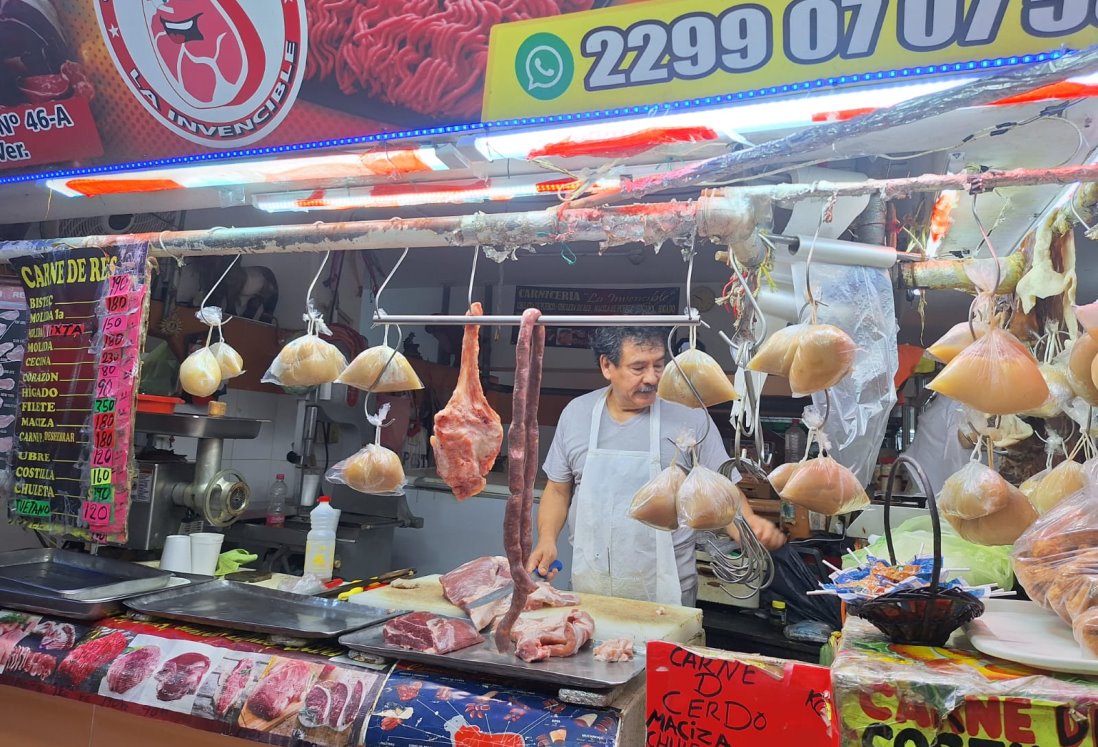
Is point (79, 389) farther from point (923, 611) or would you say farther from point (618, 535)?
point (923, 611)

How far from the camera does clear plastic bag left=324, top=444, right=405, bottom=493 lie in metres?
2.44

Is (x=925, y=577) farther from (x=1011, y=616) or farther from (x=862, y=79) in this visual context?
(x=862, y=79)

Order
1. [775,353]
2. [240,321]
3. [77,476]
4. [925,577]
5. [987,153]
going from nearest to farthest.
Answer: [925,577], [775,353], [987,153], [77,476], [240,321]

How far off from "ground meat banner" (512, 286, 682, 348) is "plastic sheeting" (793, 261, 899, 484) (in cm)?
502

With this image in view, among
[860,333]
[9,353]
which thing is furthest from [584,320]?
[9,353]

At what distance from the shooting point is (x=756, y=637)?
168 inches

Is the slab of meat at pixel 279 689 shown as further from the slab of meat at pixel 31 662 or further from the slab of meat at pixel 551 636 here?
the slab of meat at pixel 31 662

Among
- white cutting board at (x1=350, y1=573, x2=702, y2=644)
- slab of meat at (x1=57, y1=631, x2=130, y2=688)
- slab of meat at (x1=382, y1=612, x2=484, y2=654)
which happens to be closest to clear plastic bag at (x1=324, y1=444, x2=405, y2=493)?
slab of meat at (x1=382, y1=612, x2=484, y2=654)

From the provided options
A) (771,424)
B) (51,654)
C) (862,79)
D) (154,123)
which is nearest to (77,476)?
(51,654)

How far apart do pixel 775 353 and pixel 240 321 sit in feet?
18.6

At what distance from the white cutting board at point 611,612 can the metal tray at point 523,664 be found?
0.34 metres

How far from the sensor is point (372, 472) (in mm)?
2445

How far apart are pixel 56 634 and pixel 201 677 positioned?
0.73 m

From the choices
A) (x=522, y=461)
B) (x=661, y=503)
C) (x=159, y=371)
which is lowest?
(x=661, y=503)
